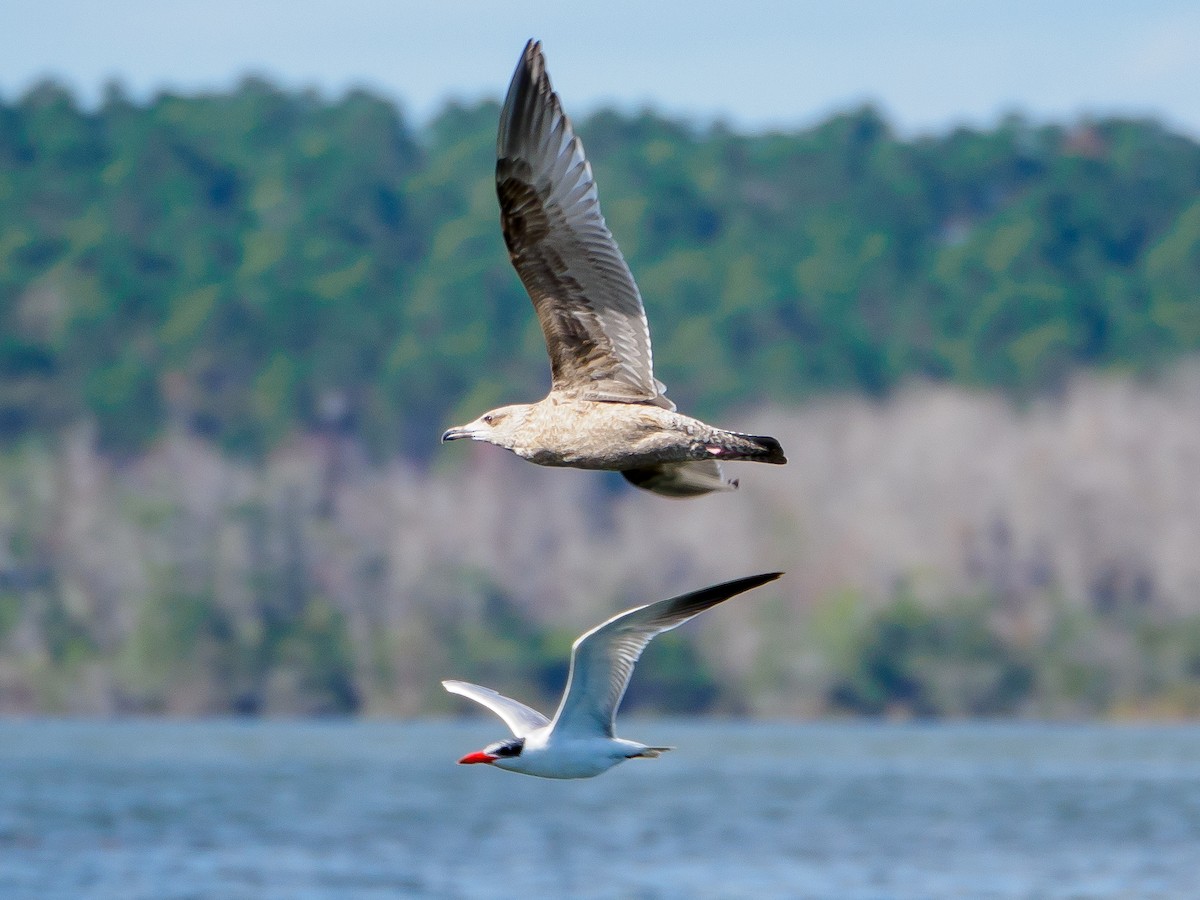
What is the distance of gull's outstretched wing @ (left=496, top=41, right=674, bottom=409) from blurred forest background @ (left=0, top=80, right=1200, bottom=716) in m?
36.8

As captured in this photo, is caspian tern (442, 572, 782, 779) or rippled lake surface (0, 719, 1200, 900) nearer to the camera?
caspian tern (442, 572, 782, 779)

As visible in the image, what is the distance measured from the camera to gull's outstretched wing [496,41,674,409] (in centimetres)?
1075

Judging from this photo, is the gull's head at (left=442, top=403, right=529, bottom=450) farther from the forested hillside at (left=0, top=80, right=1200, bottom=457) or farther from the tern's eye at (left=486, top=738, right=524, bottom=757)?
the forested hillside at (left=0, top=80, right=1200, bottom=457)

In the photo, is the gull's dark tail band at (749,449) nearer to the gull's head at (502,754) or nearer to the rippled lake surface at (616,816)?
the gull's head at (502,754)

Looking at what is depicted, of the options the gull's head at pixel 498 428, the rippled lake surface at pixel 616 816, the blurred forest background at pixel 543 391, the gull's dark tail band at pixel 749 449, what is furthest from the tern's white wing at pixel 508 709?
the blurred forest background at pixel 543 391

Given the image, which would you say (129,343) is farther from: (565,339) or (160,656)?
(565,339)

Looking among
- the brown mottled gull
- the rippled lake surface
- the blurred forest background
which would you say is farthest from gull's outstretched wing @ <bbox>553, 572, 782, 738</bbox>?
Result: the blurred forest background

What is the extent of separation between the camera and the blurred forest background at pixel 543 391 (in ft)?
163

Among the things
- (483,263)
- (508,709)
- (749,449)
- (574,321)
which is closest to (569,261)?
(574,321)

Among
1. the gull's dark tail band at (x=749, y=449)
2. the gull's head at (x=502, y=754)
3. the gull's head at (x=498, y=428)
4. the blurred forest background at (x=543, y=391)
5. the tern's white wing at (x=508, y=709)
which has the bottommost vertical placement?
the gull's head at (x=502, y=754)

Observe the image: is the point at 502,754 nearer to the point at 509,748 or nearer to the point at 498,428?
the point at 509,748

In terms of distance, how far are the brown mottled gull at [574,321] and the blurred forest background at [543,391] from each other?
36.8 meters

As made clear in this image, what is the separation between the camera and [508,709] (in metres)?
12.0

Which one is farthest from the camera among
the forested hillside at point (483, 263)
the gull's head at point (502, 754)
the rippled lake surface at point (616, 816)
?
the forested hillside at point (483, 263)
